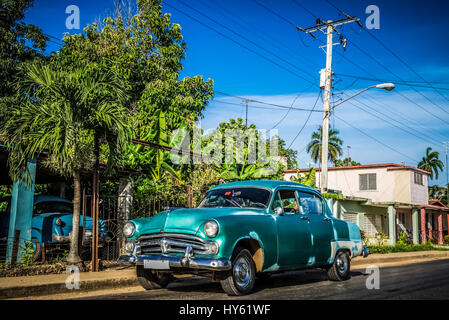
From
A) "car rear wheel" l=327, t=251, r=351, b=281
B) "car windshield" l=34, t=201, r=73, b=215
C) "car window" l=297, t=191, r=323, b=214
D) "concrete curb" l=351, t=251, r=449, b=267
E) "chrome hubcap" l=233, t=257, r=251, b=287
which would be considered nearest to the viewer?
"chrome hubcap" l=233, t=257, r=251, b=287

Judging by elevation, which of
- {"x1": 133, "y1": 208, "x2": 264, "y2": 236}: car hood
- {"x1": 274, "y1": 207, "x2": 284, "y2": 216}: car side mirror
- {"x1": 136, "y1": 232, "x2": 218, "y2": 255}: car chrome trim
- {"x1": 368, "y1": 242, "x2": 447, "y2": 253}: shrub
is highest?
{"x1": 274, "y1": 207, "x2": 284, "y2": 216}: car side mirror

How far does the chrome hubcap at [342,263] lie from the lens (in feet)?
31.0

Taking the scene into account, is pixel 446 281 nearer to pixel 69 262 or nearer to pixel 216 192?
pixel 216 192

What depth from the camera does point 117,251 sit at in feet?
40.9

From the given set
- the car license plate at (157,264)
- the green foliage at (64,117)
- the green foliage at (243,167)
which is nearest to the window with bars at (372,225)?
the green foliage at (243,167)

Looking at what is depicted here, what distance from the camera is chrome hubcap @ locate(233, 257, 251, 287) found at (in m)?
6.86

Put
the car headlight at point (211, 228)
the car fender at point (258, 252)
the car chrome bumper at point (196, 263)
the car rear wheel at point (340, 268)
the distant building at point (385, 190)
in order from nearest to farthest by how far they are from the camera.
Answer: the car chrome bumper at point (196, 263) < the car headlight at point (211, 228) < the car fender at point (258, 252) < the car rear wheel at point (340, 268) < the distant building at point (385, 190)

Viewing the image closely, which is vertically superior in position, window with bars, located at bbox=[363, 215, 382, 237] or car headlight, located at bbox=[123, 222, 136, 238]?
car headlight, located at bbox=[123, 222, 136, 238]

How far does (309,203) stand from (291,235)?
1.27m

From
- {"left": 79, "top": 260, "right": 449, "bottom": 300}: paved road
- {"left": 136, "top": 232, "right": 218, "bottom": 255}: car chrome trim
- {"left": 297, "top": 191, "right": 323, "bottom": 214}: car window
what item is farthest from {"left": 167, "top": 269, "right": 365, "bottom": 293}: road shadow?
{"left": 297, "top": 191, "right": 323, "bottom": 214}: car window

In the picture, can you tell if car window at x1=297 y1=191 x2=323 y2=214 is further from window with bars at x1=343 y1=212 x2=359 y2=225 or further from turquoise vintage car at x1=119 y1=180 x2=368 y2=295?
window with bars at x1=343 y1=212 x2=359 y2=225

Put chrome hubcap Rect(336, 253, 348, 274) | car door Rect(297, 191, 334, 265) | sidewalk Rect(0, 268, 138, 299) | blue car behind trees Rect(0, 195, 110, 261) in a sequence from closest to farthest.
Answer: sidewalk Rect(0, 268, 138, 299), car door Rect(297, 191, 334, 265), chrome hubcap Rect(336, 253, 348, 274), blue car behind trees Rect(0, 195, 110, 261)

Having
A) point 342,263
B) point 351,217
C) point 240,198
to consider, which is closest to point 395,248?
point 351,217

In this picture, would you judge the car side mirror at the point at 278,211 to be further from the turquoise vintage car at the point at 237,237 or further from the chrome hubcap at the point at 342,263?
the chrome hubcap at the point at 342,263
